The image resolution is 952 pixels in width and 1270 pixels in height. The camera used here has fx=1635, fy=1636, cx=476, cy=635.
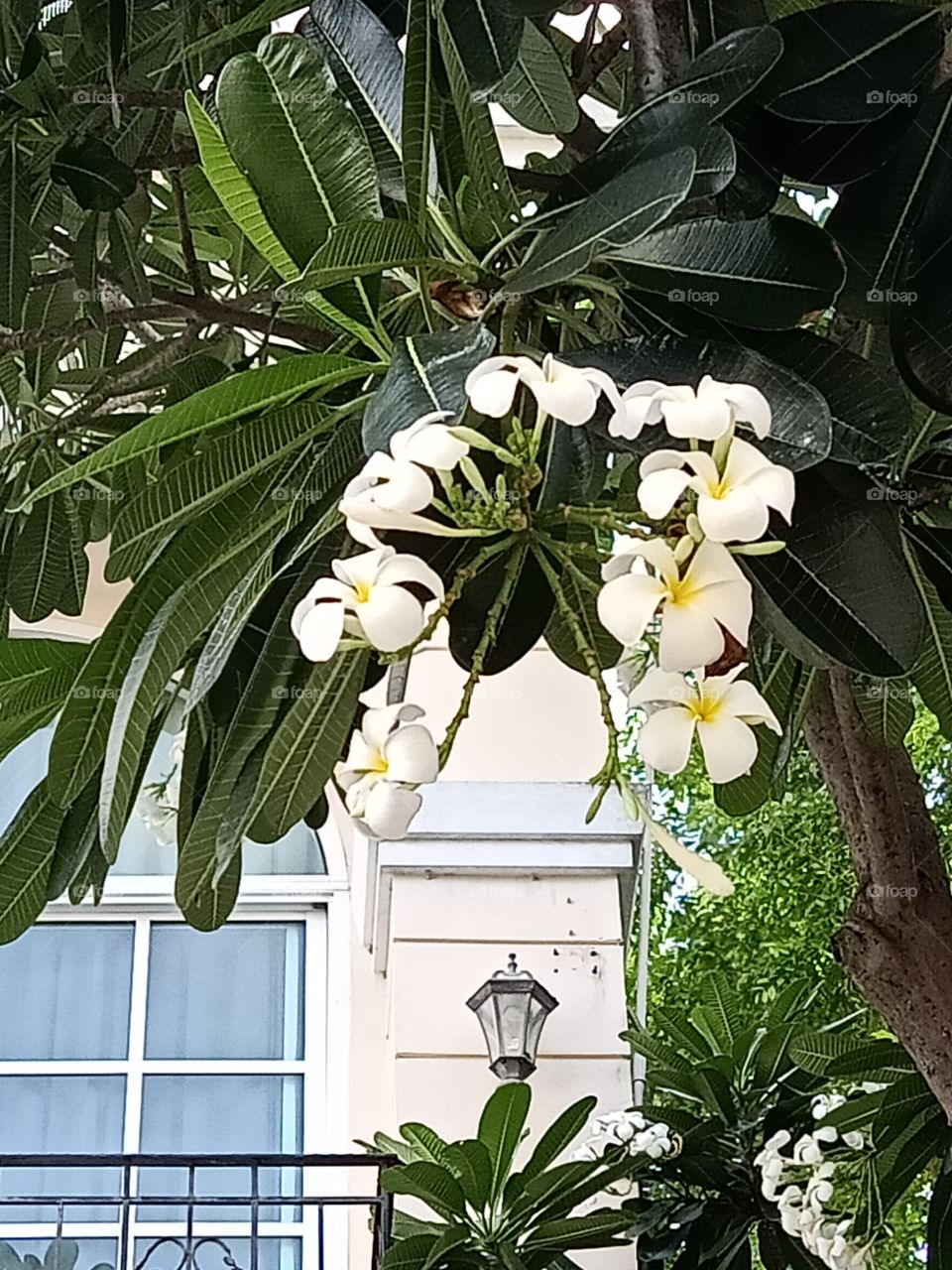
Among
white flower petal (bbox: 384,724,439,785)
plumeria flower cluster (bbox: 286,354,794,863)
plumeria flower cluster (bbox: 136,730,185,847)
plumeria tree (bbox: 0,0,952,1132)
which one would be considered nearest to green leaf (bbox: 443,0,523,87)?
plumeria tree (bbox: 0,0,952,1132)

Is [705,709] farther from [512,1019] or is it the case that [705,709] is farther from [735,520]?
[512,1019]

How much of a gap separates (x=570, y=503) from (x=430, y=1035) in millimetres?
2657

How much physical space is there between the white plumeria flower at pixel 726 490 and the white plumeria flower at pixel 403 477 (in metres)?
0.06

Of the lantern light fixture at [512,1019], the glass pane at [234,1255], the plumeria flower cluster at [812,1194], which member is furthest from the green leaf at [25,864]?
the glass pane at [234,1255]

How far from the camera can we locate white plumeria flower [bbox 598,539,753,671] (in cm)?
50

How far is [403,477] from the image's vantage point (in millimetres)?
515

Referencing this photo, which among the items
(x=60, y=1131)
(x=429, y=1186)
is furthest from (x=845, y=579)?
(x=60, y=1131)

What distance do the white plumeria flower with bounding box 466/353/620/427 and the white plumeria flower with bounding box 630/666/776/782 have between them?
9 centimetres

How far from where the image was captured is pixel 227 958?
159 inches

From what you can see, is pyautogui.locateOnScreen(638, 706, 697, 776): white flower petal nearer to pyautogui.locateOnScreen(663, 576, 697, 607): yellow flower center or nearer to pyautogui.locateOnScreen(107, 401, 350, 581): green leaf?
pyautogui.locateOnScreen(663, 576, 697, 607): yellow flower center

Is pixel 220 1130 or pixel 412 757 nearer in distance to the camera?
pixel 412 757

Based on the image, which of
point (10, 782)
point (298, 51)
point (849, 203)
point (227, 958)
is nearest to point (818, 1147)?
point (849, 203)

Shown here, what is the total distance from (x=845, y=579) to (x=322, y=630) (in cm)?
23

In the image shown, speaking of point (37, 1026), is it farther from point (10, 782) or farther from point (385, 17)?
point (385, 17)
